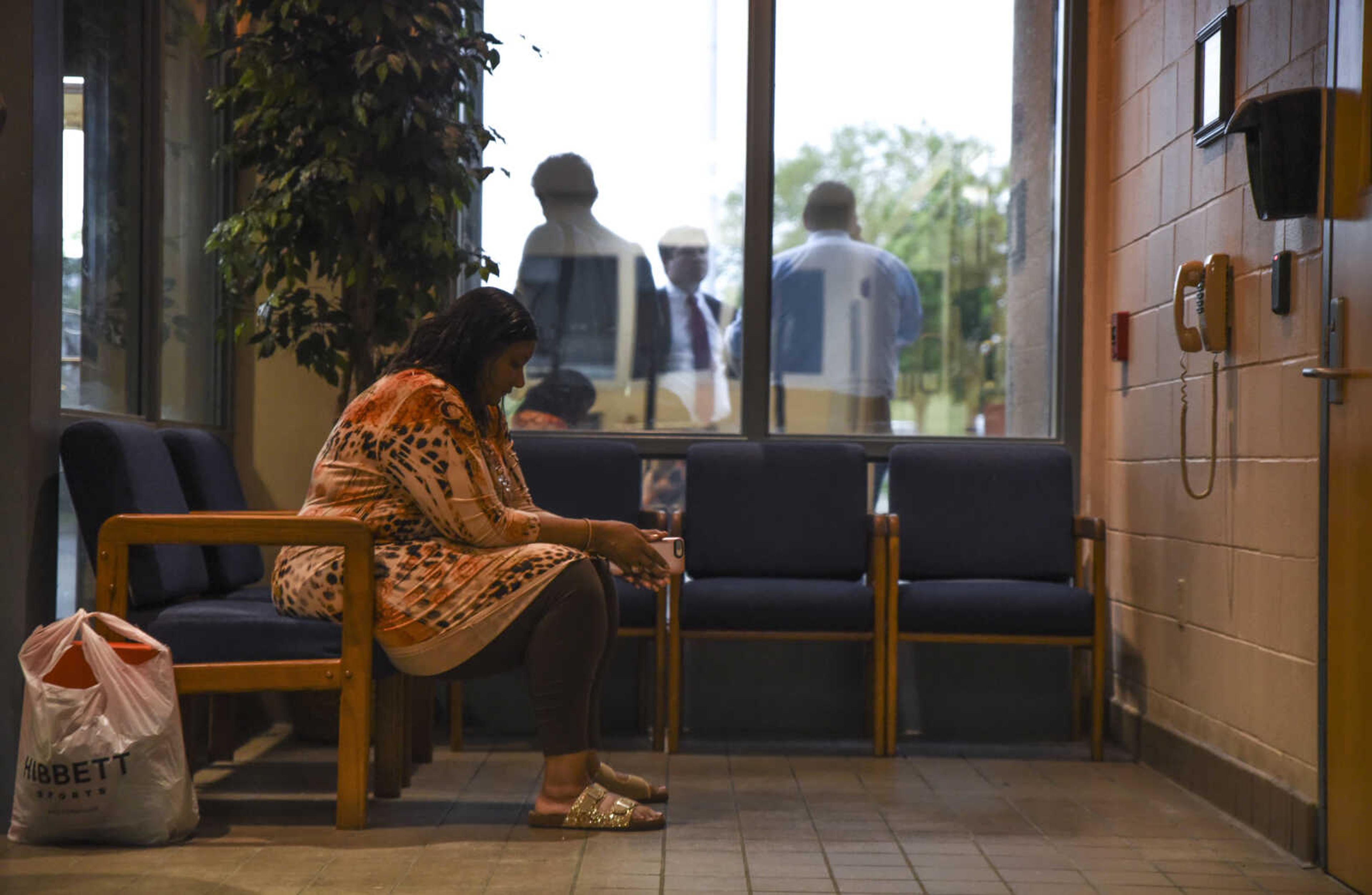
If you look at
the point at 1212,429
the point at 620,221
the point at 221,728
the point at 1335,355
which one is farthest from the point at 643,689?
the point at 1335,355

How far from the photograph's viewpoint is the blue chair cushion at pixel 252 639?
3.38 meters

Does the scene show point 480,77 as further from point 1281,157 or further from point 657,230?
point 1281,157

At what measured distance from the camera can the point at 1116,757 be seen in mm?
4535

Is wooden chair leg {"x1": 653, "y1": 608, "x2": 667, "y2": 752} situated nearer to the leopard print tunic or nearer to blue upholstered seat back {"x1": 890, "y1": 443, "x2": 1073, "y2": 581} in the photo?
blue upholstered seat back {"x1": 890, "y1": 443, "x2": 1073, "y2": 581}

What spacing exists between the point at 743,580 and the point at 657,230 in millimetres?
1400

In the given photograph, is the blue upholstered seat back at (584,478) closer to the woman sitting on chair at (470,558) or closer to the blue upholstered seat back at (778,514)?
the blue upholstered seat back at (778,514)

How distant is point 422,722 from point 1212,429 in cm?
227

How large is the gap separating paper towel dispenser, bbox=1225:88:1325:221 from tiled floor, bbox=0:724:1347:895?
143 cm

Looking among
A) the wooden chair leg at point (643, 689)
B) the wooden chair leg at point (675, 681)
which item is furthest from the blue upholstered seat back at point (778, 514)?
the wooden chair leg at point (675, 681)

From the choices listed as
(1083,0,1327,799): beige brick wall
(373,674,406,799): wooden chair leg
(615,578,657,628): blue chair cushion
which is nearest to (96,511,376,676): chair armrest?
(373,674,406,799): wooden chair leg

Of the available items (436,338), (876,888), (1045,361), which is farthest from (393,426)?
(1045,361)

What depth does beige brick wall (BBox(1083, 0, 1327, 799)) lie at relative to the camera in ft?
11.1

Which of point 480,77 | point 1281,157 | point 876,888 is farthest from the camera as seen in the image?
point 480,77

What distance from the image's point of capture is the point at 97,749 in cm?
303
